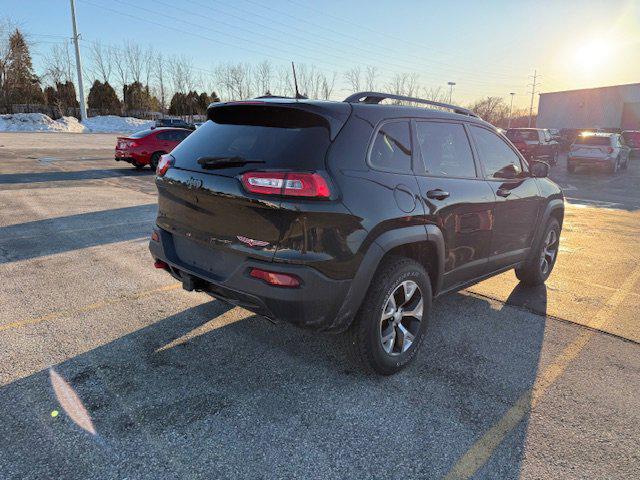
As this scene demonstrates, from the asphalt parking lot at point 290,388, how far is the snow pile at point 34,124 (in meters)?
44.5

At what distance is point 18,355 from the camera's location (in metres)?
3.21

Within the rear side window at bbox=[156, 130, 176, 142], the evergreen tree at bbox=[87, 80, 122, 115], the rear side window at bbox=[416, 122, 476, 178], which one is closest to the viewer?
the rear side window at bbox=[416, 122, 476, 178]

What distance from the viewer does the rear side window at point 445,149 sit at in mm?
3359

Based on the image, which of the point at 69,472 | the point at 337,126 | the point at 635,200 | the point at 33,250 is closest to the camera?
the point at 69,472

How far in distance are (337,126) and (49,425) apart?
2.33 metres

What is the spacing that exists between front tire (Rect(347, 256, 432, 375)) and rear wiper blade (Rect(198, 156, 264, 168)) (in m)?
1.10

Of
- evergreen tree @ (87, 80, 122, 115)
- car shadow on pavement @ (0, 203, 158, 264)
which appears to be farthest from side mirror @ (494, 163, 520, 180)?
evergreen tree @ (87, 80, 122, 115)

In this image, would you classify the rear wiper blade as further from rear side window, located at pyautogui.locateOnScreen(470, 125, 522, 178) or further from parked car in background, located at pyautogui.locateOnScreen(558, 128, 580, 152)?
parked car in background, located at pyautogui.locateOnScreen(558, 128, 580, 152)

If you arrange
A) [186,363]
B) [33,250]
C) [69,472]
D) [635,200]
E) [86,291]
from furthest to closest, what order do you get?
[635,200] < [33,250] < [86,291] < [186,363] < [69,472]

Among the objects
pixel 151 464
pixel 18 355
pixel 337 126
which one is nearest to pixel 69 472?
pixel 151 464

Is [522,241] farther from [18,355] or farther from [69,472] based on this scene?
[18,355]

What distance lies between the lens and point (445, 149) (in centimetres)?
356

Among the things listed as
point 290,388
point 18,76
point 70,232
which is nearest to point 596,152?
point 70,232

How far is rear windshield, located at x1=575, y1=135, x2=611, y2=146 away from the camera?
1837 centimetres
